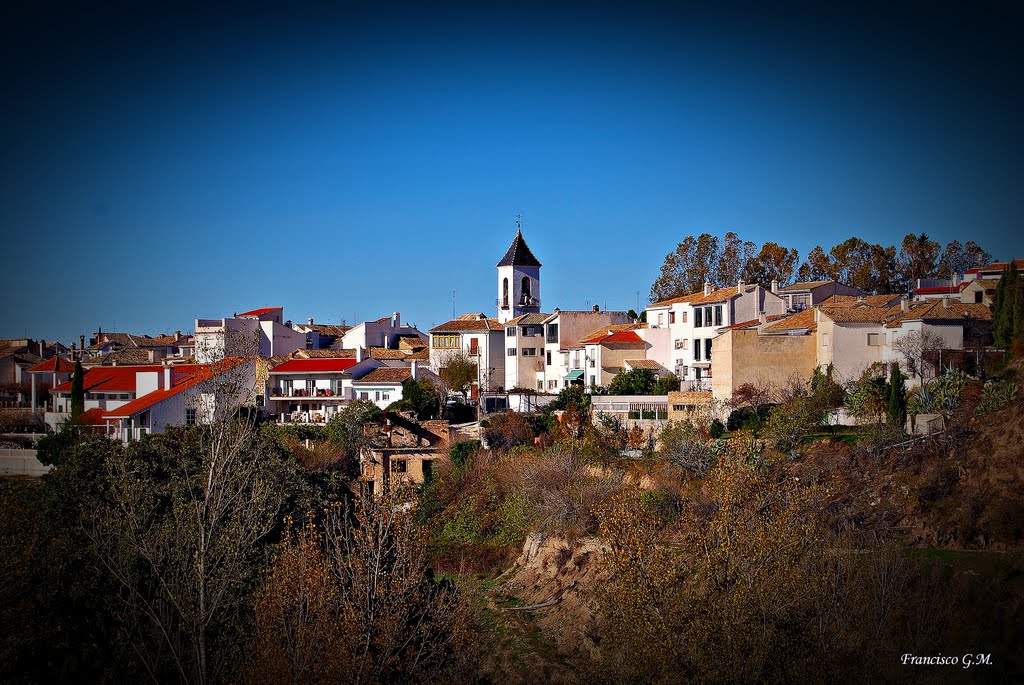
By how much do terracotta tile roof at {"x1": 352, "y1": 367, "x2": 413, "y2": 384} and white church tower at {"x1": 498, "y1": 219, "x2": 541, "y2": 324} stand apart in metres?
10.5

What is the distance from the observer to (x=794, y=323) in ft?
124

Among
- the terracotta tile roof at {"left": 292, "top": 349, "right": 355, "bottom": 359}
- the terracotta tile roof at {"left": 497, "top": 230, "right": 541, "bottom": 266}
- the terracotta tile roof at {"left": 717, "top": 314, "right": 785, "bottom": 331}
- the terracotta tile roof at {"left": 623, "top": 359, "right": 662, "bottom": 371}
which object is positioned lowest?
the terracotta tile roof at {"left": 623, "top": 359, "right": 662, "bottom": 371}

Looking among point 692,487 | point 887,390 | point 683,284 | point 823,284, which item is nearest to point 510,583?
point 692,487

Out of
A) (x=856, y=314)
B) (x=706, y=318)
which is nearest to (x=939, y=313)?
(x=856, y=314)

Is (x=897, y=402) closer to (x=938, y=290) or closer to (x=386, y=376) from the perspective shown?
(x=938, y=290)

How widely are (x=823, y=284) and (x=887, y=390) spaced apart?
15.2 metres

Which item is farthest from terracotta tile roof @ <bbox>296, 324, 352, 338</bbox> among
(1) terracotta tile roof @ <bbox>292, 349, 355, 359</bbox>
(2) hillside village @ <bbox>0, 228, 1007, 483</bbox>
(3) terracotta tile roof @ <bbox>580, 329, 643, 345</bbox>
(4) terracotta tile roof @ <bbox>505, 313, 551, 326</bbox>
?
(3) terracotta tile roof @ <bbox>580, 329, 643, 345</bbox>

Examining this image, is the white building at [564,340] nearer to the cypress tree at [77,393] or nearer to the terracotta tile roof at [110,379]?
the terracotta tile roof at [110,379]

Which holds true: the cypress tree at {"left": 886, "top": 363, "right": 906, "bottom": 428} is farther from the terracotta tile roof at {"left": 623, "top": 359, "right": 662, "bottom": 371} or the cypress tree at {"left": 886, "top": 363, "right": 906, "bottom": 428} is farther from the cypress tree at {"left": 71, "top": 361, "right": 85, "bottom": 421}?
the cypress tree at {"left": 71, "top": 361, "right": 85, "bottom": 421}

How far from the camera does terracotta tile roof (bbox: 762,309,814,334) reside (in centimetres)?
3700

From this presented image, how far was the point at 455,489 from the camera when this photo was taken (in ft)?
112

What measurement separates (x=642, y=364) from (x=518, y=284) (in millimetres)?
15888

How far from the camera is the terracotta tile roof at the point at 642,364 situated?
1711 inches

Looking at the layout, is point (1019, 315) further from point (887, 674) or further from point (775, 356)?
point (887, 674)
